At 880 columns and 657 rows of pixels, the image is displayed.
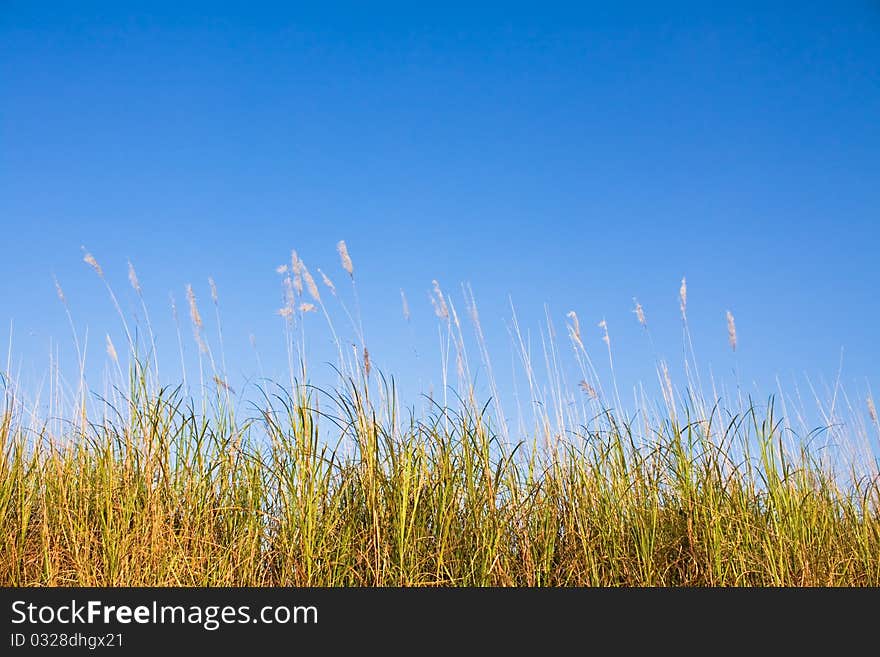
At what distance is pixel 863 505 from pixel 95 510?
12.5 feet

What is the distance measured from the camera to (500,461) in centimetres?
344

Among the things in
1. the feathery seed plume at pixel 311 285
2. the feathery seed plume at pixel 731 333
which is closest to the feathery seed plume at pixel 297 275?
the feathery seed plume at pixel 311 285

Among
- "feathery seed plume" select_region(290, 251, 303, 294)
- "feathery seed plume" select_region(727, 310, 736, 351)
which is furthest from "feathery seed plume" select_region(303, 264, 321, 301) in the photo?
"feathery seed plume" select_region(727, 310, 736, 351)

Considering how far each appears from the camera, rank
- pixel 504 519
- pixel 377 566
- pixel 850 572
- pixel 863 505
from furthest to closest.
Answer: pixel 863 505
pixel 850 572
pixel 504 519
pixel 377 566

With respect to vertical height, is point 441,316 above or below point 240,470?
above

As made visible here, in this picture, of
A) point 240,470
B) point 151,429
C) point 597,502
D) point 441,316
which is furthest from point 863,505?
point 151,429

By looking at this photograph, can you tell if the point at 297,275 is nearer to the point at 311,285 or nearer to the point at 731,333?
the point at 311,285

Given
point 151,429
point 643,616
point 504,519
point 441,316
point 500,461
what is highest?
point 441,316

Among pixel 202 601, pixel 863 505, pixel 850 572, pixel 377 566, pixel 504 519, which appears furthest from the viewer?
pixel 863 505

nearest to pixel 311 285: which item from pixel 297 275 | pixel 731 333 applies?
pixel 297 275

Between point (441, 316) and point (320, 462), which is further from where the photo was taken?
point (441, 316)

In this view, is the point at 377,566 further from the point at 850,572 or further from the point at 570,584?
the point at 850,572

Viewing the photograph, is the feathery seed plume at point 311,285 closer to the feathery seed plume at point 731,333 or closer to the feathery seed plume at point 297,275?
the feathery seed plume at point 297,275

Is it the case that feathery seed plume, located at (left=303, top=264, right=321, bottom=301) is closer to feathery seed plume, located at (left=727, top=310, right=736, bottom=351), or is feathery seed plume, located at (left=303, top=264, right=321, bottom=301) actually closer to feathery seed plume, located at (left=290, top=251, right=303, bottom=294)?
feathery seed plume, located at (left=290, top=251, right=303, bottom=294)
